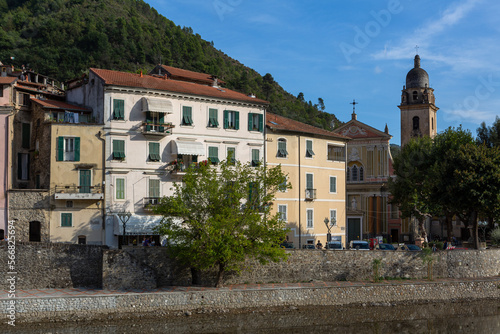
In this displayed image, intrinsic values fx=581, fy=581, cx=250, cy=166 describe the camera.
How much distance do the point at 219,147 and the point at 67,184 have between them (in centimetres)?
1198

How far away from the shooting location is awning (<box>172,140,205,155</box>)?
1718 inches

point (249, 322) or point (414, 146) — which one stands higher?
point (414, 146)

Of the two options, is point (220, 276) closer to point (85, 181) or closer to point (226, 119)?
point (85, 181)

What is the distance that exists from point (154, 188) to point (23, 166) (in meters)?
10.5

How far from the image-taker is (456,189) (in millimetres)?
44531

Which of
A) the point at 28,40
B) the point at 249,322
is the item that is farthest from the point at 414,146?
the point at 28,40

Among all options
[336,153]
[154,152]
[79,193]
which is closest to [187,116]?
[154,152]

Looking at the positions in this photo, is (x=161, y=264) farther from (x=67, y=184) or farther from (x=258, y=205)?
(x=67, y=184)

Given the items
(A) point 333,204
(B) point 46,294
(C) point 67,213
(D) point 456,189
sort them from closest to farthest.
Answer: (B) point 46,294 < (C) point 67,213 < (D) point 456,189 < (A) point 333,204

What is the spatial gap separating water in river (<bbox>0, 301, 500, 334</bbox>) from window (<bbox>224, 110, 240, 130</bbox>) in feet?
56.1

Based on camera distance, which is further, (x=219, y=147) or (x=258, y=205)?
(x=219, y=147)

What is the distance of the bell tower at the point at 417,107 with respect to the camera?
7956 centimetres

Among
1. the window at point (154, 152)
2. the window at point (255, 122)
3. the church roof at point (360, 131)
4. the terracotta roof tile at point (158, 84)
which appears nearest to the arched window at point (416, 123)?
the church roof at point (360, 131)

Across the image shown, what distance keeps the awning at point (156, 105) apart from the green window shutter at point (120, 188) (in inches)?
217
